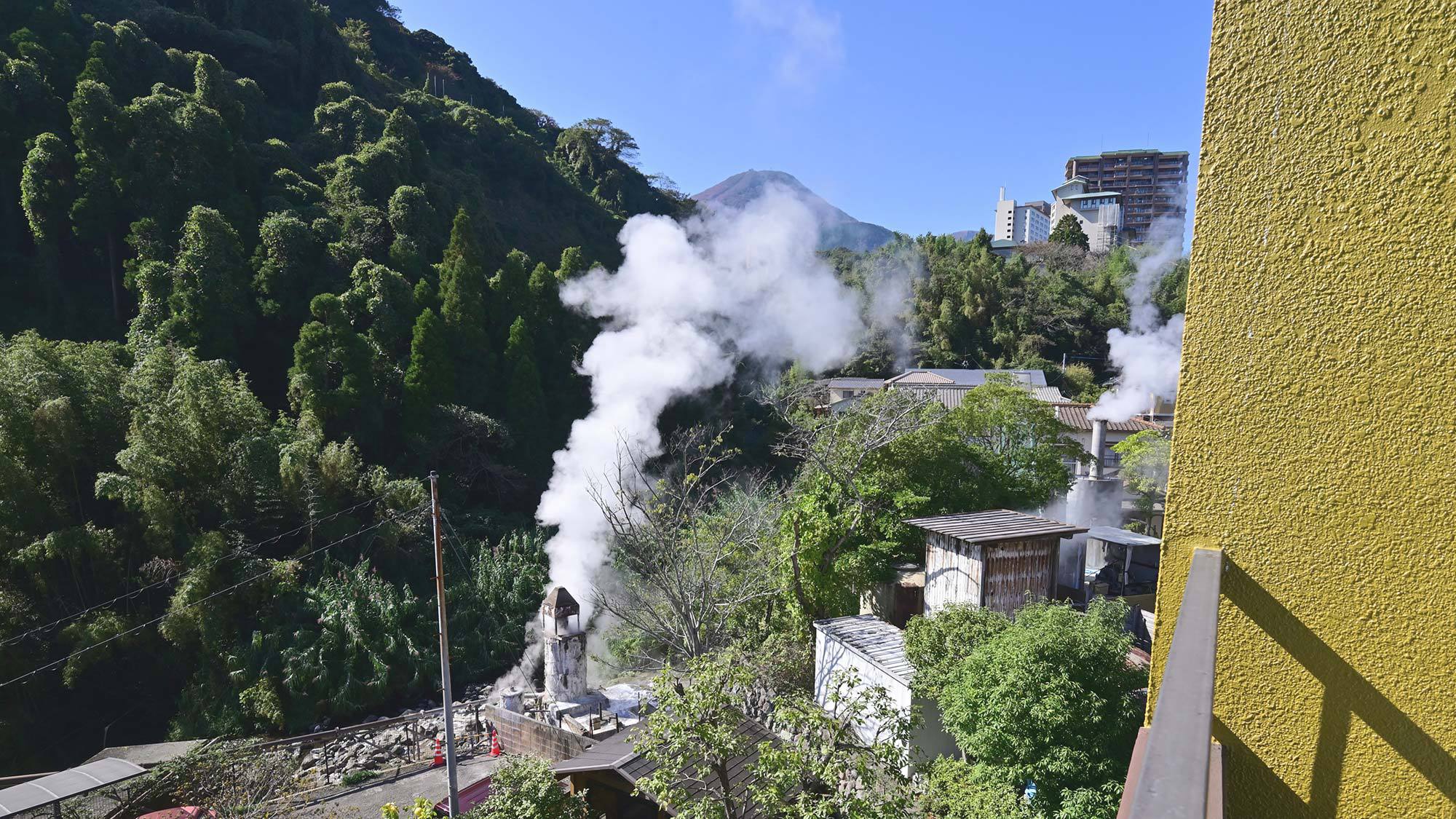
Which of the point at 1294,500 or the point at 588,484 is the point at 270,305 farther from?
the point at 1294,500

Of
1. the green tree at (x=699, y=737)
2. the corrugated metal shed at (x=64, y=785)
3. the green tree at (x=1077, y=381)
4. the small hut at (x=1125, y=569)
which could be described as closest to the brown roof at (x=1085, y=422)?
the green tree at (x=1077, y=381)

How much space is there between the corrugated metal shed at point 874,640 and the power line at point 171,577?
452 inches

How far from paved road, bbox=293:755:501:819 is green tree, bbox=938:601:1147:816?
22.1ft

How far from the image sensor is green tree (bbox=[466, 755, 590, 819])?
20.3 ft

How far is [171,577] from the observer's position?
45.1ft

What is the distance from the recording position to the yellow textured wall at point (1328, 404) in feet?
3.68

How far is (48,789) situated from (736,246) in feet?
73.1

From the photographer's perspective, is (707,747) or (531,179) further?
→ (531,179)

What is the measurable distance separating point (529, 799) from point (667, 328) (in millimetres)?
15805

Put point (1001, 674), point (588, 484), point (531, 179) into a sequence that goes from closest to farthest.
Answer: point (1001, 674), point (588, 484), point (531, 179)

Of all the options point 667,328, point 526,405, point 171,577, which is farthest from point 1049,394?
point 171,577

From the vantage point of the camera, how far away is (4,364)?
13.4m

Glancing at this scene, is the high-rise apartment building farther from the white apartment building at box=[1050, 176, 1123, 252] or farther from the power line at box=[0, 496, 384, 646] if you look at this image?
the power line at box=[0, 496, 384, 646]

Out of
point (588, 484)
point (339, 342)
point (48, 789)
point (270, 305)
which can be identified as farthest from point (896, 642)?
point (270, 305)
